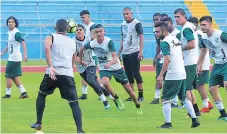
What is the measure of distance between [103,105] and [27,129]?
14.7 feet

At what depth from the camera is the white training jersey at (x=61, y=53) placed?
35.2 feet

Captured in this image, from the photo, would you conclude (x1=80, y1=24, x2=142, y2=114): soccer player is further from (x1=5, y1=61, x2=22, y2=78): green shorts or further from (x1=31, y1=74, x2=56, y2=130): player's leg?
(x1=5, y1=61, x2=22, y2=78): green shorts

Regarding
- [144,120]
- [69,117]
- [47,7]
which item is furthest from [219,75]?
[47,7]

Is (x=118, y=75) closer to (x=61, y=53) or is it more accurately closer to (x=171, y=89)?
(x=171, y=89)

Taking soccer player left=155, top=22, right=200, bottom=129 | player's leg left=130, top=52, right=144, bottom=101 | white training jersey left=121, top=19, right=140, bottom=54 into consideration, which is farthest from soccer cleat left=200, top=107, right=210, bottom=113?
white training jersey left=121, top=19, right=140, bottom=54

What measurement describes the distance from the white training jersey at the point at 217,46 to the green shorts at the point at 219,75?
10cm

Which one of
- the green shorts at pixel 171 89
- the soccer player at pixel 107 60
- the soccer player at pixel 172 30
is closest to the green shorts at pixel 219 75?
the soccer player at pixel 172 30

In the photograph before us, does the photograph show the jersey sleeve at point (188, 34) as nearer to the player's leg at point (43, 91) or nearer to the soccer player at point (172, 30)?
the soccer player at point (172, 30)

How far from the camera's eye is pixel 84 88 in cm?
1745

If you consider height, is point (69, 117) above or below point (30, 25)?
below

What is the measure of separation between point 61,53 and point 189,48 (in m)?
3.18

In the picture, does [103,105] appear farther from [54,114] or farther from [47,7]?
[47,7]

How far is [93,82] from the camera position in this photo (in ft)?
49.2

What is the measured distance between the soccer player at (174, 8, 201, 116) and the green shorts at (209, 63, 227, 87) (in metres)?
0.41
